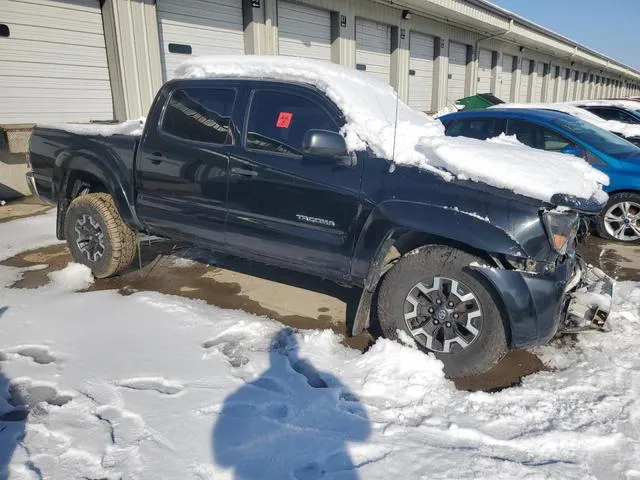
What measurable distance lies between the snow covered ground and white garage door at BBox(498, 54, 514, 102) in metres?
24.7

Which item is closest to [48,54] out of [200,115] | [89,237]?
[89,237]

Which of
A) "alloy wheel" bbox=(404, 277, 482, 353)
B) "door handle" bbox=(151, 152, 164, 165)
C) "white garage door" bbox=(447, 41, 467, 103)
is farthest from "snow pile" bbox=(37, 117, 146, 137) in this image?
"white garage door" bbox=(447, 41, 467, 103)

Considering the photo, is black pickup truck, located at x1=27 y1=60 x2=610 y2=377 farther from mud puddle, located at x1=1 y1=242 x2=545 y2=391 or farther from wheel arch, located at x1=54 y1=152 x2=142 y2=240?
mud puddle, located at x1=1 y1=242 x2=545 y2=391

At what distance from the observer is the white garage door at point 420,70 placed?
17625 mm

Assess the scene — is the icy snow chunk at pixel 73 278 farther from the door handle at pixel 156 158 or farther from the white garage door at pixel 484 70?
the white garage door at pixel 484 70

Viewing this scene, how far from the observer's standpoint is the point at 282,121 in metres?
3.50

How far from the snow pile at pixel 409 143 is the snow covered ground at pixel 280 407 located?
119cm

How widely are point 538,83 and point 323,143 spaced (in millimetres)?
32950

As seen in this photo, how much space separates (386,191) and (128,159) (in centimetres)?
246

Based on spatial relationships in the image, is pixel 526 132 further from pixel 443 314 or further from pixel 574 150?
pixel 443 314

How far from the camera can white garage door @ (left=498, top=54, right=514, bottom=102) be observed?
25.4 metres

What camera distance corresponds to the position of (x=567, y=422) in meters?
2.58

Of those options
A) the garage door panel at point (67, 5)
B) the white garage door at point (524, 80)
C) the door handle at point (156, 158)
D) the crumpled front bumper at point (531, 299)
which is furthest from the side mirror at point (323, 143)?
the white garage door at point (524, 80)

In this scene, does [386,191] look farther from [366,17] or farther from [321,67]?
[366,17]
